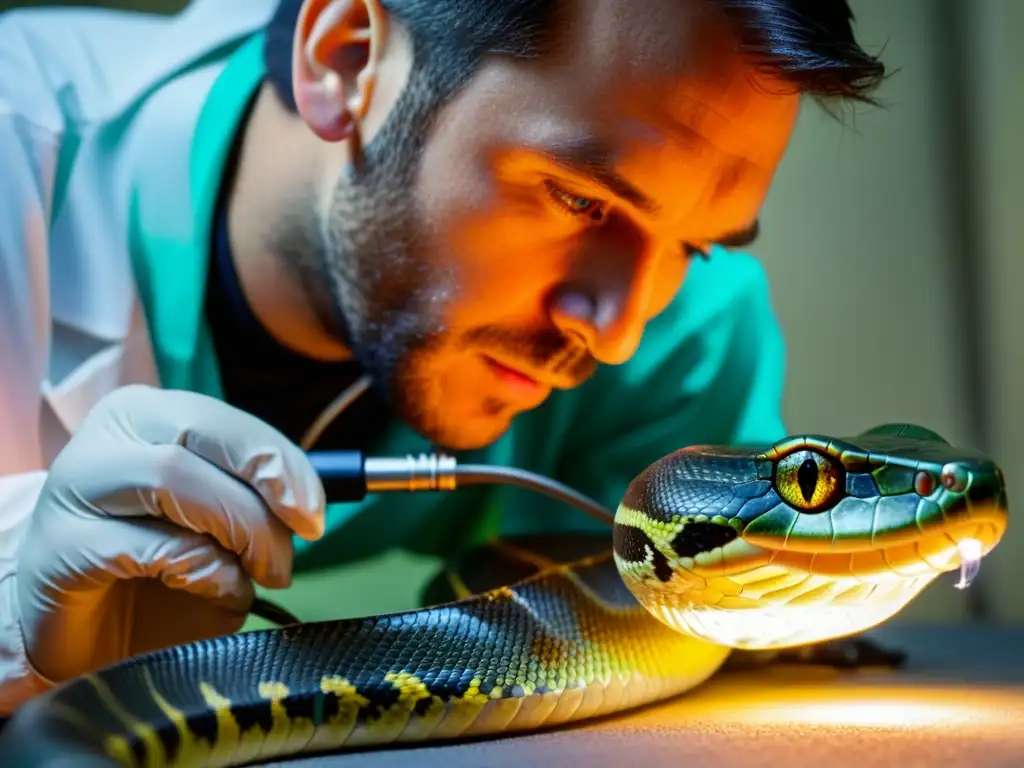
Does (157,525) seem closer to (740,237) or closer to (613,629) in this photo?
(613,629)

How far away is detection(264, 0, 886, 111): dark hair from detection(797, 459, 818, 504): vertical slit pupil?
1.21ft

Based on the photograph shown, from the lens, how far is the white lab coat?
3.44ft

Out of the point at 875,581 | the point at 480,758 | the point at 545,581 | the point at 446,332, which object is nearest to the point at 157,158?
the point at 446,332

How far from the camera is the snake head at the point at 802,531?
72 centimetres

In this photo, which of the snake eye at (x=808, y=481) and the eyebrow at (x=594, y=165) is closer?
the snake eye at (x=808, y=481)

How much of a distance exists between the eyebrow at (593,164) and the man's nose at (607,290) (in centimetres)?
6

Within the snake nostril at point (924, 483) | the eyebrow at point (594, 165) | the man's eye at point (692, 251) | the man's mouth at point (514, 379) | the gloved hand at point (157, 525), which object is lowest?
the gloved hand at point (157, 525)

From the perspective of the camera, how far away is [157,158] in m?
1.16

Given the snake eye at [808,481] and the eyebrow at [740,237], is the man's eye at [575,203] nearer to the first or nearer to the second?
the eyebrow at [740,237]

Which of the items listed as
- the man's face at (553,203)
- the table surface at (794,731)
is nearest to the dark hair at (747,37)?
the man's face at (553,203)

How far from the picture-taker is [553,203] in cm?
93

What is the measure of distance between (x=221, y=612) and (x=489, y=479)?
306mm

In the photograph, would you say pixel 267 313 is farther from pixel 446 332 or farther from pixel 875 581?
pixel 875 581

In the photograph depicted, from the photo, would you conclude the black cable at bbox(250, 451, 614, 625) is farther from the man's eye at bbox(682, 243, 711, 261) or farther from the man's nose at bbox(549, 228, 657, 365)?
the man's eye at bbox(682, 243, 711, 261)
